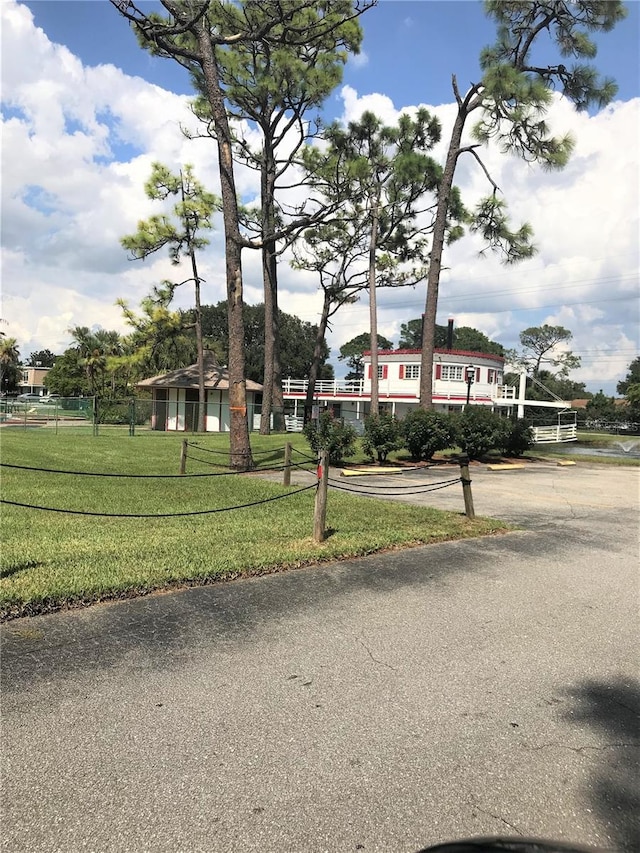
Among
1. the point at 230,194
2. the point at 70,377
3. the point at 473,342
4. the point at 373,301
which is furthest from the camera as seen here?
the point at 473,342

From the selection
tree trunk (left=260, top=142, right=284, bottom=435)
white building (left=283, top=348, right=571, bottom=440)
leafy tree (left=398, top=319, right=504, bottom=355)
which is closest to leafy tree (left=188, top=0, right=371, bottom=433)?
tree trunk (left=260, top=142, right=284, bottom=435)

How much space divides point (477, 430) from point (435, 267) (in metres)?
6.39

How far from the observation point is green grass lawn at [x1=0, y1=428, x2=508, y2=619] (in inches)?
203

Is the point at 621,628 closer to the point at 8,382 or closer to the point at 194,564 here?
the point at 194,564

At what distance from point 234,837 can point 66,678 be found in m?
1.70

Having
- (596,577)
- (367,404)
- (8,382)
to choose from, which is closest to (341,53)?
(367,404)

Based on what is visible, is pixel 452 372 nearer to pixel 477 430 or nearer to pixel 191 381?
pixel 191 381

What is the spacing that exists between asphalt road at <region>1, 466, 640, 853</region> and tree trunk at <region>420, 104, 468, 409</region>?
51.5 ft

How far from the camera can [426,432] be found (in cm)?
1747

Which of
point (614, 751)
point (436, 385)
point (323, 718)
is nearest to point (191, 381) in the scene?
point (436, 385)

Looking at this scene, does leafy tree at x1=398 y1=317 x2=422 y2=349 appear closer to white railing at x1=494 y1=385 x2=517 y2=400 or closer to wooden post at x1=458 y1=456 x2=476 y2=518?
white railing at x1=494 y1=385 x2=517 y2=400

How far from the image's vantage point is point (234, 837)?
2293 mm

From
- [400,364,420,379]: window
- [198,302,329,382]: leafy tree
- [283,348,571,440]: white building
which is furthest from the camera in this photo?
[198,302,329,382]: leafy tree

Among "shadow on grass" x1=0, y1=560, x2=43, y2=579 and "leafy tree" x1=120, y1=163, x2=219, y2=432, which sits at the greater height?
"leafy tree" x1=120, y1=163, x2=219, y2=432
